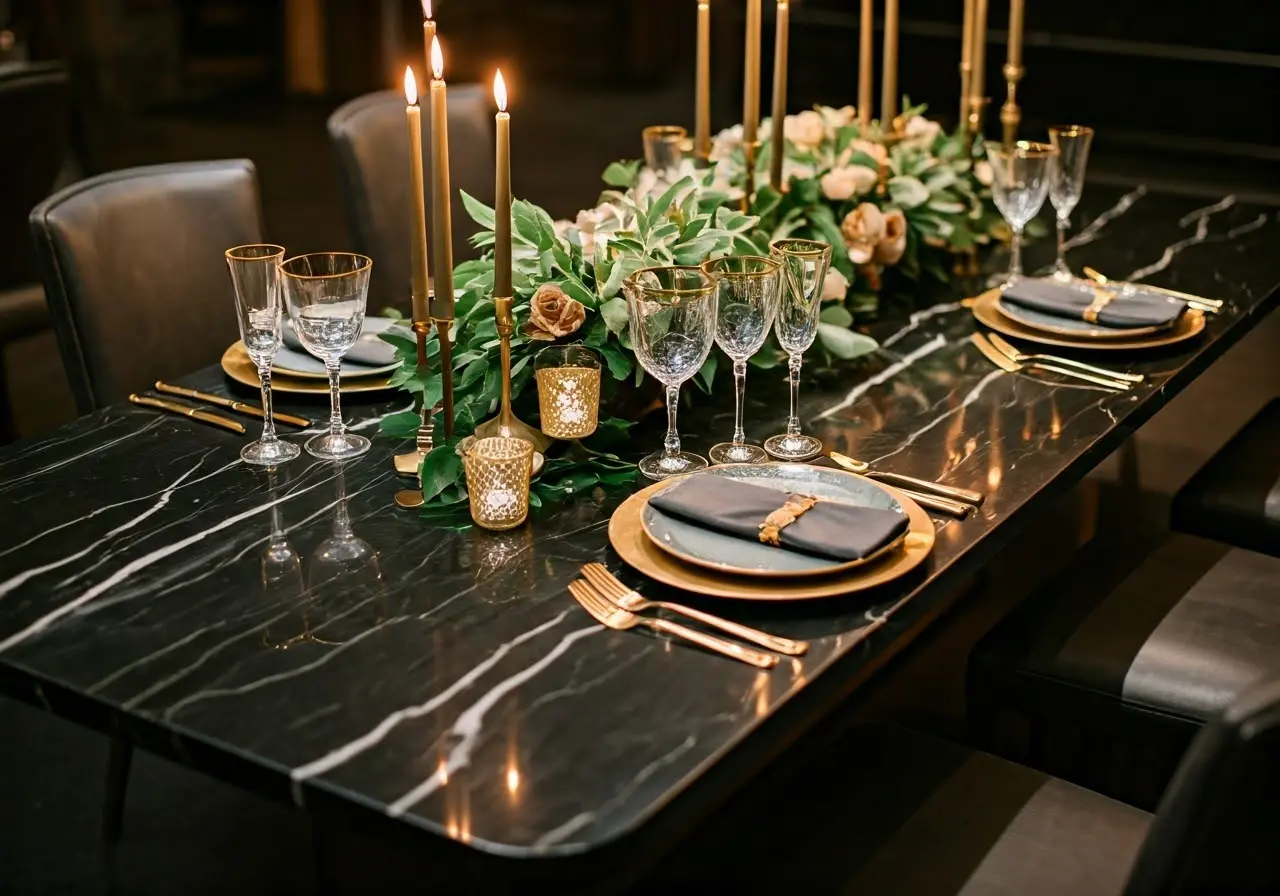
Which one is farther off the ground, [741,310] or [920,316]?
[741,310]

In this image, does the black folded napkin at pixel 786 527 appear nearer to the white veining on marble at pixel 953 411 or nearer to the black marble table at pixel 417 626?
the black marble table at pixel 417 626

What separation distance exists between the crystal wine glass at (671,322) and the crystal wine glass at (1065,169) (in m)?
0.87

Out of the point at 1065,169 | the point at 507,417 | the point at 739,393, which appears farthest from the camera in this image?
the point at 1065,169

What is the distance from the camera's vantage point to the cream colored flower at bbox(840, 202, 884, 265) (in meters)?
2.09

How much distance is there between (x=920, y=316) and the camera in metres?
2.17

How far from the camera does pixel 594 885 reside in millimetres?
1005

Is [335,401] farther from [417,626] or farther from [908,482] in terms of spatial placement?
[908,482]

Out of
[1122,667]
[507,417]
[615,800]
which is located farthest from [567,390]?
[1122,667]

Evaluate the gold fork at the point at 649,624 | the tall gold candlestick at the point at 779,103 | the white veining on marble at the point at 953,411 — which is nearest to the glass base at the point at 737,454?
the white veining on marble at the point at 953,411

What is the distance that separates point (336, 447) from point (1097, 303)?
3.33ft

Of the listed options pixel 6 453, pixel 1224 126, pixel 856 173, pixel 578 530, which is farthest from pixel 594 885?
pixel 1224 126

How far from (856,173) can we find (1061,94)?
266 centimetres

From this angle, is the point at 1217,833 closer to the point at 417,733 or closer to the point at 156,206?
the point at 417,733

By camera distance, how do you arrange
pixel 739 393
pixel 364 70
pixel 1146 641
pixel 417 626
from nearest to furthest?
pixel 417 626 < pixel 739 393 < pixel 1146 641 < pixel 364 70
